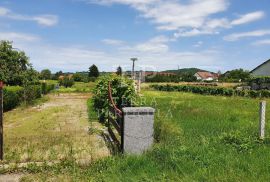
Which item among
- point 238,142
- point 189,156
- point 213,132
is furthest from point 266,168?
point 213,132

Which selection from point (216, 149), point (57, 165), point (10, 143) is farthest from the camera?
point (10, 143)

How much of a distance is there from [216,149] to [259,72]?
76219 mm

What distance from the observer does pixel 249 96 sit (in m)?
41.3

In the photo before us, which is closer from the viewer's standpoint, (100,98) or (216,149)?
(216,149)

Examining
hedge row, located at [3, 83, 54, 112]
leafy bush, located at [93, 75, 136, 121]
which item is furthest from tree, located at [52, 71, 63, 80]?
leafy bush, located at [93, 75, 136, 121]

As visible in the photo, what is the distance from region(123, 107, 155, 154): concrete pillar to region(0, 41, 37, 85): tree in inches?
921

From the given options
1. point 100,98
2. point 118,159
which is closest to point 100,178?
point 118,159

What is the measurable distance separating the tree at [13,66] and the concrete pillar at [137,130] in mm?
23384

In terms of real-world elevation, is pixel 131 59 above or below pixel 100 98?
above

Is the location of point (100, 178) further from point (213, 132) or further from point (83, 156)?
point (213, 132)

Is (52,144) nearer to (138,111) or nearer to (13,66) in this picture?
(138,111)

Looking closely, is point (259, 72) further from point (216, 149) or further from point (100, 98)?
point (216, 149)

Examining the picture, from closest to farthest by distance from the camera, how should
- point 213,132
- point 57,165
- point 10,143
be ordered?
point 57,165
point 10,143
point 213,132

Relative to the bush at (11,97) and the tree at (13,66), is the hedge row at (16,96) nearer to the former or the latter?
the bush at (11,97)
